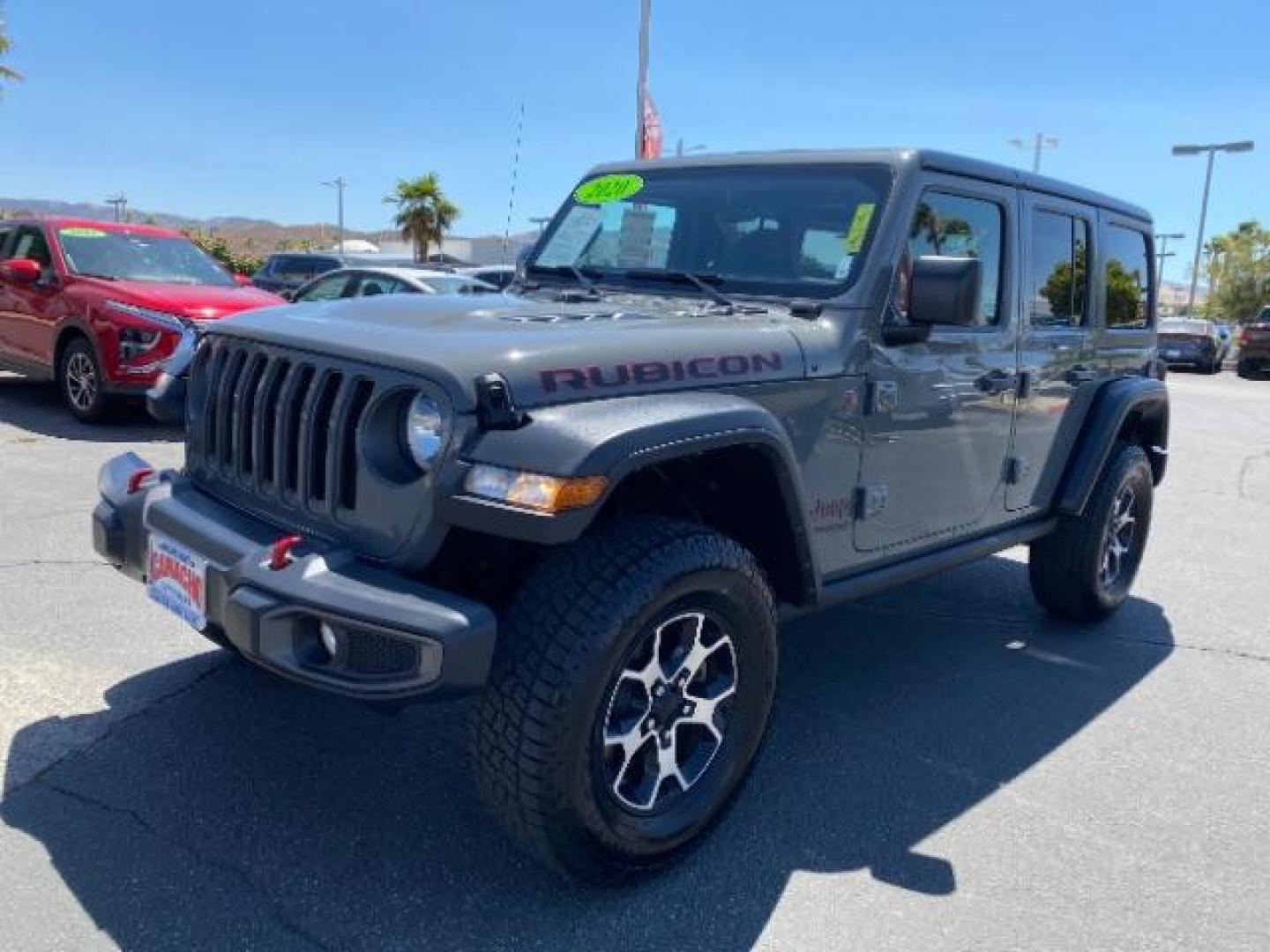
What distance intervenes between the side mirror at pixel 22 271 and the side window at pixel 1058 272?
7.75 meters

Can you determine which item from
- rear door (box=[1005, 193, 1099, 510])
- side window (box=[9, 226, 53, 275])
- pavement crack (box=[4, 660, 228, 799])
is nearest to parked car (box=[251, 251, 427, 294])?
side window (box=[9, 226, 53, 275])

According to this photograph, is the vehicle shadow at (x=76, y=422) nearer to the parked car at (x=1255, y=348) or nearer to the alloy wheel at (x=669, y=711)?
the alloy wheel at (x=669, y=711)

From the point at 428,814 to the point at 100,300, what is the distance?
21.9ft

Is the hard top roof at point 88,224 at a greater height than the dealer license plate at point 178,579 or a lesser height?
greater

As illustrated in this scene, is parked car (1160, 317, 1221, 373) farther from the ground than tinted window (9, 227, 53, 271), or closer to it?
closer to it

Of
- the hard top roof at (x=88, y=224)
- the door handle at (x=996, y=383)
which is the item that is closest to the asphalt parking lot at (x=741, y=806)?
the door handle at (x=996, y=383)

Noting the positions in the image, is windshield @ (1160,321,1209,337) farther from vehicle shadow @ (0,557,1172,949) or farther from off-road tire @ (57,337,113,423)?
vehicle shadow @ (0,557,1172,949)

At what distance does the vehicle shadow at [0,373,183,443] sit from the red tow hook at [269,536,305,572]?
5.68 meters

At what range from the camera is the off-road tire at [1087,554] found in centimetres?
461

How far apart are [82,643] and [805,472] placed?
2.74 meters

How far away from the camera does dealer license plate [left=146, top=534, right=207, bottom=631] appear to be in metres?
2.62

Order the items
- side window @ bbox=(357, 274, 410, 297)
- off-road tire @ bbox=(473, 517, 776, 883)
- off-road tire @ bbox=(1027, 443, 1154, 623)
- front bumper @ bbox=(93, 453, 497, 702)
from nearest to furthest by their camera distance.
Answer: front bumper @ bbox=(93, 453, 497, 702)
off-road tire @ bbox=(473, 517, 776, 883)
off-road tire @ bbox=(1027, 443, 1154, 623)
side window @ bbox=(357, 274, 410, 297)

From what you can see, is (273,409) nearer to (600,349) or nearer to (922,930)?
(600,349)

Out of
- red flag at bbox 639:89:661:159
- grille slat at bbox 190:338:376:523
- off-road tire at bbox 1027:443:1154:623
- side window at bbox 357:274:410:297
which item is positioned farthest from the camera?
red flag at bbox 639:89:661:159
